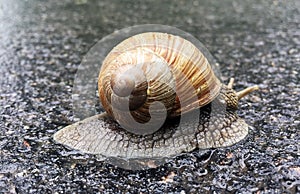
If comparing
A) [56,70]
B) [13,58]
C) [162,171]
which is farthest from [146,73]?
[13,58]

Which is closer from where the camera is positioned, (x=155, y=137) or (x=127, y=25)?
(x=155, y=137)

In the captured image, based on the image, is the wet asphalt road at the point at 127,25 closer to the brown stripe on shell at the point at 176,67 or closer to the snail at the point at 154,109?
the snail at the point at 154,109

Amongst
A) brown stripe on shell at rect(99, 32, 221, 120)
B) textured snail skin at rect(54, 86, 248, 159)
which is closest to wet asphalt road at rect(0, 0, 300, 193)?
textured snail skin at rect(54, 86, 248, 159)

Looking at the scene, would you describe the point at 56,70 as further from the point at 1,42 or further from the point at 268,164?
the point at 268,164

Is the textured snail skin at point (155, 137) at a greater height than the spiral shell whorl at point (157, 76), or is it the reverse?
the spiral shell whorl at point (157, 76)

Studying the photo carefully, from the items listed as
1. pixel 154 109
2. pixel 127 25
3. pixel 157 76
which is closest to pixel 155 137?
pixel 154 109

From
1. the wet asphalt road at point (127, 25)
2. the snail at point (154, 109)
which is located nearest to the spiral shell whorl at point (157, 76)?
the snail at point (154, 109)

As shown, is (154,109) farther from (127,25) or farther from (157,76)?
(127,25)
